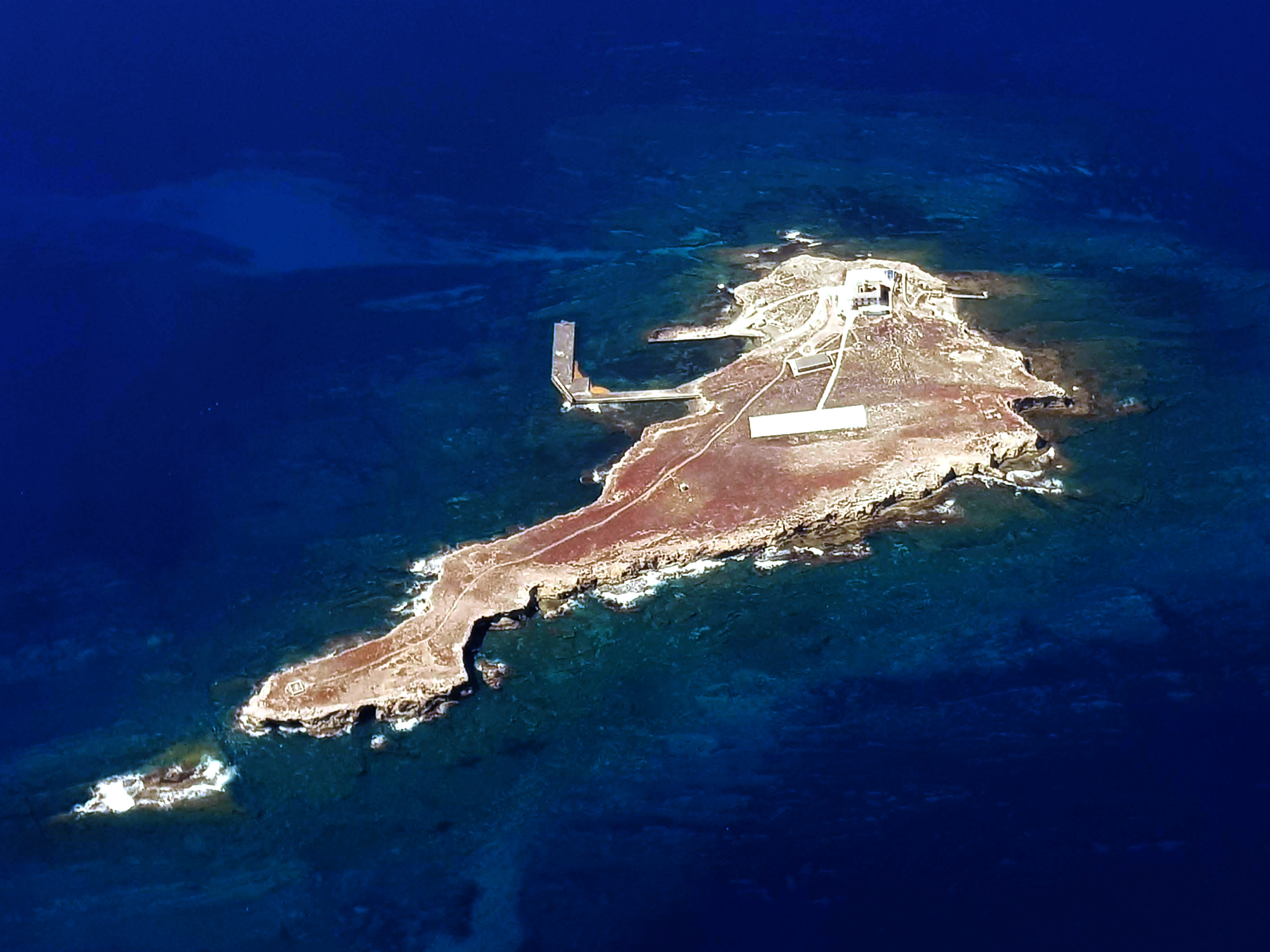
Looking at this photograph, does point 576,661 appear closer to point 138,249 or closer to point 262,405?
point 262,405

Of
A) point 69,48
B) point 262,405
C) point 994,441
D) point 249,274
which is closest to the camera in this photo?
point 994,441

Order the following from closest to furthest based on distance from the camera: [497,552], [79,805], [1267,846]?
1. [1267,846]
2. [79,805]
3. [497,552]

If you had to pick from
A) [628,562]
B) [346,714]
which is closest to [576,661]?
[628,562]

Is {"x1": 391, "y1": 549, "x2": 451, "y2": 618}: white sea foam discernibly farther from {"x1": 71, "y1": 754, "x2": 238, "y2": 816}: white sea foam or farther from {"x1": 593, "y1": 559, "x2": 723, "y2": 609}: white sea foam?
{"x1": 71, "y1": 754, "x2": 238, "y2": 816}: white sea foam

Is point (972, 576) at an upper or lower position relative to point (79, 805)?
upper

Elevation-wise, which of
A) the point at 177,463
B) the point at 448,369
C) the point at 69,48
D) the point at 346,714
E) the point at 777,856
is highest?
the point at 69,48

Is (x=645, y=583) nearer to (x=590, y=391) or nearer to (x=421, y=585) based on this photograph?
(x=421, y=585)

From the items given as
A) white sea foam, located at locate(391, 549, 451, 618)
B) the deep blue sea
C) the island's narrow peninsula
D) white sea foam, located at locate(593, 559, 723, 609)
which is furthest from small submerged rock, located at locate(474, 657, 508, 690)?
white sea foam, located at locate(593, 559, 723, 609)
